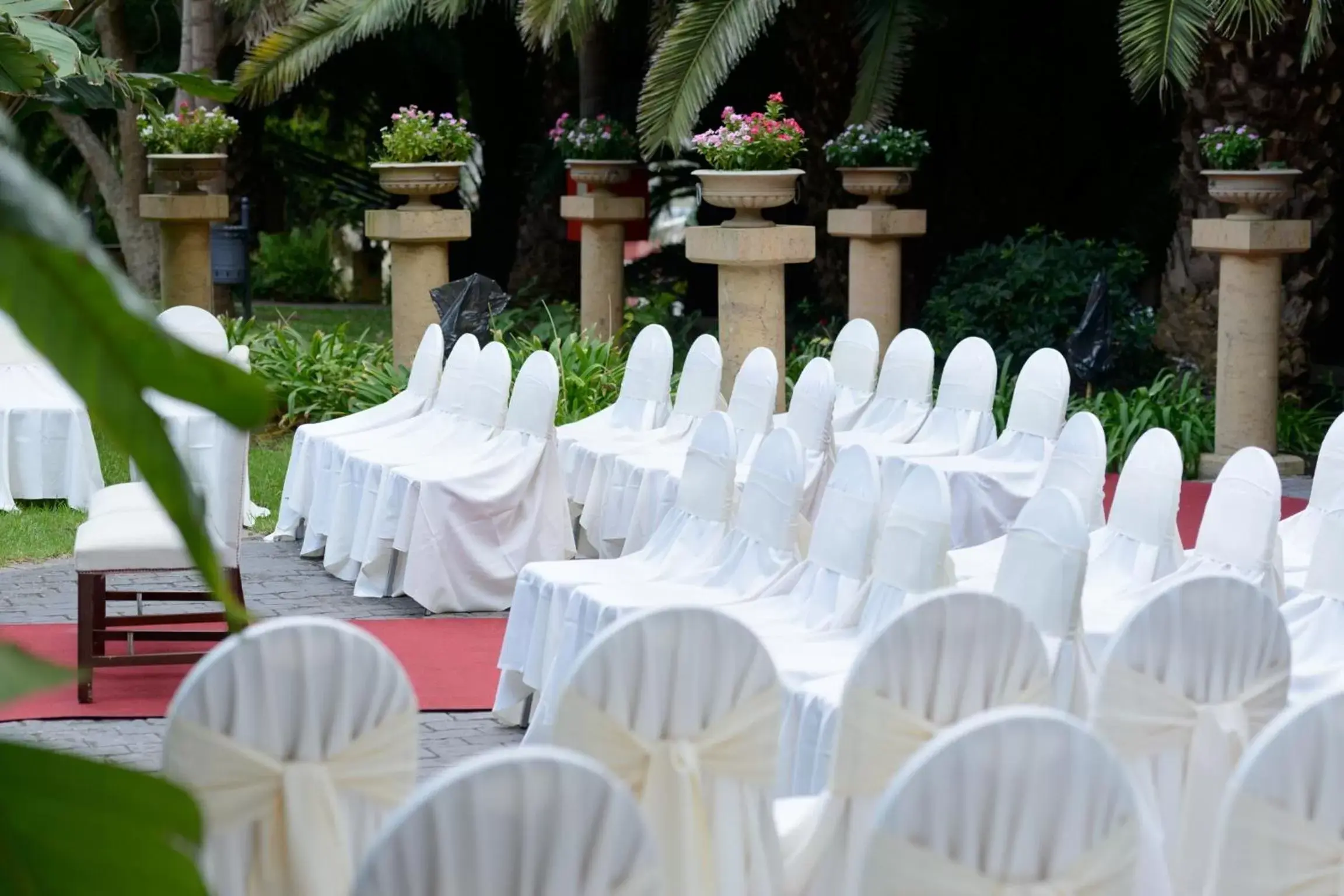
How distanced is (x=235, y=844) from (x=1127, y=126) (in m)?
15.8

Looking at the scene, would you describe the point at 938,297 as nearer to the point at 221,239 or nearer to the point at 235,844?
the point at 221,239

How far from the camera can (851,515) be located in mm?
5238

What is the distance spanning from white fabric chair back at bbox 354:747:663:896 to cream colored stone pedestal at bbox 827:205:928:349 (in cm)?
1083

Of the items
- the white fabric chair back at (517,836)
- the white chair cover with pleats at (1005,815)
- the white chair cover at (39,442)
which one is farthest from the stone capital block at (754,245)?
the white fabric chair back at (517,836)

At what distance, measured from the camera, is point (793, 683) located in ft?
15.1

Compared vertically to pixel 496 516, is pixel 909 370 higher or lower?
higher

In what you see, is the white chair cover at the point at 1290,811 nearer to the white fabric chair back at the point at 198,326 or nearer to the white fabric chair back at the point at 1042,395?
the white fabric chair back at the point at 1042,395

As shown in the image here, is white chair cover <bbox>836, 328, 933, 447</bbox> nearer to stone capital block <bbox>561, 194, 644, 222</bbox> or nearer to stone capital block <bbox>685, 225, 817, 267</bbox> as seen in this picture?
stone capital block <bbox>685, 225, 817, 267</bbox>

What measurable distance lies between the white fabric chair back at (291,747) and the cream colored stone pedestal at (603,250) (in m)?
10.4

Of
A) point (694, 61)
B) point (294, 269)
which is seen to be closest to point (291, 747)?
point (694, 61)

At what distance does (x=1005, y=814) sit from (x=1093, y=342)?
31.8 feet

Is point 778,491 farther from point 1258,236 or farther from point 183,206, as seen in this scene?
point 183,206

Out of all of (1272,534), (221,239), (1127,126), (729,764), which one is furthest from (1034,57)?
(729,764)

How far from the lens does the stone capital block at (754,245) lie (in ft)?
35.0
